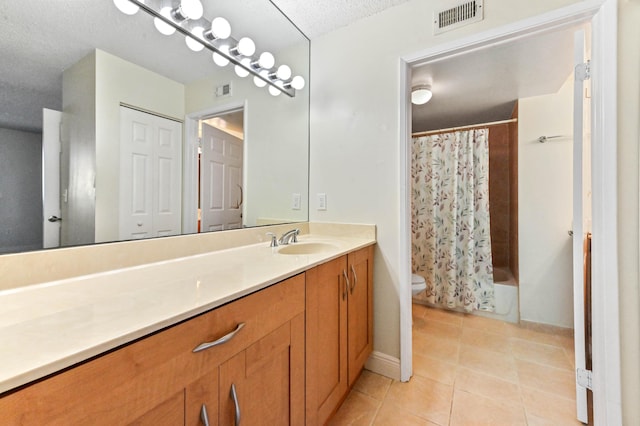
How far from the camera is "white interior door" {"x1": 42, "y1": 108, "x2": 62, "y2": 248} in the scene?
784mm

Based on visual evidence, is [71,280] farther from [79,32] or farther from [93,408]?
[79,32]

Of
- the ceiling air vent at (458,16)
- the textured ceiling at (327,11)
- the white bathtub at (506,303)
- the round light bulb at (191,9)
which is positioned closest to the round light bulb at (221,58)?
the round light bulb at (191,9)

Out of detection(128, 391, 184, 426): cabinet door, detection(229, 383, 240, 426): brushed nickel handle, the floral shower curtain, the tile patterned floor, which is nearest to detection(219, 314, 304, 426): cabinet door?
detection(229, 383, 240, 426): brushed nickel handle

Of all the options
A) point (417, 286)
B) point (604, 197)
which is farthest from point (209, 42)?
point (417, 286)

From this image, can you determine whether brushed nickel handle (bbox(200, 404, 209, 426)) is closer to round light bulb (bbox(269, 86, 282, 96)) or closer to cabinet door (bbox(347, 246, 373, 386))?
cabinet door (bbox(347, 246, 373, 386))

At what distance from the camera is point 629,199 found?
1055 millimetres

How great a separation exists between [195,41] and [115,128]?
608 mm

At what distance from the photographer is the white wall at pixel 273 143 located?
5.12 feet

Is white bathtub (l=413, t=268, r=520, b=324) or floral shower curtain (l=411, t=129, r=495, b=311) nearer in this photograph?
white bathtub (l=413, t=268, r=520, b=324)

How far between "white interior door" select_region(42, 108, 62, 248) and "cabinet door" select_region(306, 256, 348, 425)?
0.84m

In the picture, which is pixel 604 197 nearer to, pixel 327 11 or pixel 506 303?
pixel 506 303

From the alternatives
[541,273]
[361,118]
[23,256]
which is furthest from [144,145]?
[541,273]

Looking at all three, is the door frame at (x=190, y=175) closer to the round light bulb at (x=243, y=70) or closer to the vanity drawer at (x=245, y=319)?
the round light bulb at (x=243, y=70)

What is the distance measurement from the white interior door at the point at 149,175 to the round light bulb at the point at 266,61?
794mm
